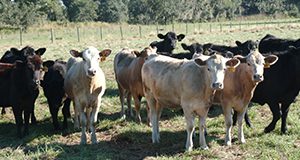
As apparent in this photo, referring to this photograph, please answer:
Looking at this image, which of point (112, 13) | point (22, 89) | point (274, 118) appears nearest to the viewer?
point (274, 118)

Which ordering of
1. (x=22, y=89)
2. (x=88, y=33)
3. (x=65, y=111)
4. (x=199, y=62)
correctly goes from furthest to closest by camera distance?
1. (x=88, y=33)
2. (x=65, y=111)
3. (x=22, y=89)
4. (x=199, y=62)

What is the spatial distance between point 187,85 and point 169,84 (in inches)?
23.9

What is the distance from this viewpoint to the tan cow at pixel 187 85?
724 centimetres

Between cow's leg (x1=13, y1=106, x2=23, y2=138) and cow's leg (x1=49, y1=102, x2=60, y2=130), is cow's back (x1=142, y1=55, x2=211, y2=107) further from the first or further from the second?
cow's leg (x1=13, y1=106, x2=23, y2=138)

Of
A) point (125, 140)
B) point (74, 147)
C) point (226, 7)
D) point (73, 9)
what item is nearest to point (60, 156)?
point (74, 147)

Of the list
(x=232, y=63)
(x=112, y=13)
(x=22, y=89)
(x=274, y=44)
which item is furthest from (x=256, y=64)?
(x=112, y=13)

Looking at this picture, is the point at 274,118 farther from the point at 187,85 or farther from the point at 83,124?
the point at 83,124

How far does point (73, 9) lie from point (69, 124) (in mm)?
66856

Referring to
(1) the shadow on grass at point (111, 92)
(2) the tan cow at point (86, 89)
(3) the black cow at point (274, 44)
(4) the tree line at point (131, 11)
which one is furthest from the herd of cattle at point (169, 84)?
(4) the tree line at point (131, 11)

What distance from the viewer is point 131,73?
33.2 feet

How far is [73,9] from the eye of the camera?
74.4m

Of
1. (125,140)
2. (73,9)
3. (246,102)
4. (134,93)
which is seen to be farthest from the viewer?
(73,9)

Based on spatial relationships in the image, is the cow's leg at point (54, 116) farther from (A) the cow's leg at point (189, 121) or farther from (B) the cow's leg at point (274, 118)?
(B) the cow's leg at point (274, 118)

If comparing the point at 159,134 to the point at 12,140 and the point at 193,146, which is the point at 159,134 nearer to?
the point at 193,146
